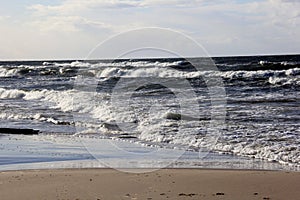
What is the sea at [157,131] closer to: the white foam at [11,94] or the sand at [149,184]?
the sand at [149,184]

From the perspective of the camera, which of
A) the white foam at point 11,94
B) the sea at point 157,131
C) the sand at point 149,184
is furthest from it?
the white foam at point 11,94

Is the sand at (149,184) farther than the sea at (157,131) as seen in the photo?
No

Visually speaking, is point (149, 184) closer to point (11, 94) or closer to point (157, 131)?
point (157, 131)

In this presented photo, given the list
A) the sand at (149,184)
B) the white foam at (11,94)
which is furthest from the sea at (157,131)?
the white foam at (11,94)

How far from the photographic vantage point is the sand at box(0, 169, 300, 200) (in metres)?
7.21

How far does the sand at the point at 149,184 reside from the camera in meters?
7.21

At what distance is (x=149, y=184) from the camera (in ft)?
25.9

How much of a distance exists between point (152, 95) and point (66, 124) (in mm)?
8262

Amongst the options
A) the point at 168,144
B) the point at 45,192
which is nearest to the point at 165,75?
the point at 168,144

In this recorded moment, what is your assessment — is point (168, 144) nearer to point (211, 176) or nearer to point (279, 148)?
point (279, 148)

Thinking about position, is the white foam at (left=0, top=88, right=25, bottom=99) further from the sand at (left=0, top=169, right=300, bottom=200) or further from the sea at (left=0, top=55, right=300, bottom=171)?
the sand at (left=0, top=169, right=300, bottom=200)

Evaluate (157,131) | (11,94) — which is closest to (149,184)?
(157,131)

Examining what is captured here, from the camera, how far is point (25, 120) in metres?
19.0

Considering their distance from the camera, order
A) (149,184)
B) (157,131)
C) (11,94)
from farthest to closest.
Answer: (11,94)
(157,131)
(149,184)
